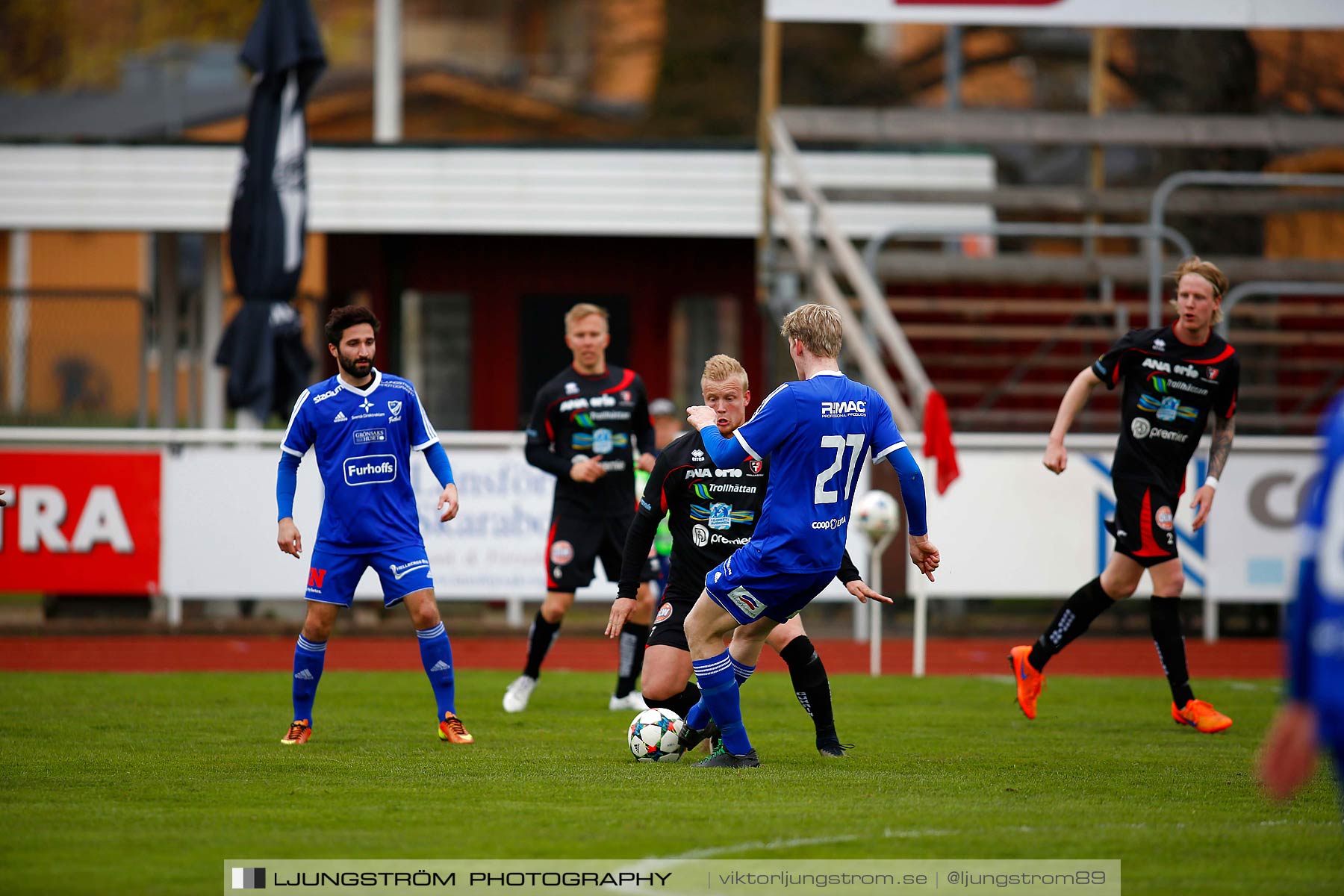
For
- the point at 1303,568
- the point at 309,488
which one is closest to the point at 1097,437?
the point at 309,488

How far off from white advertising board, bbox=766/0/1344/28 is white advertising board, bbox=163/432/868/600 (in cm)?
586

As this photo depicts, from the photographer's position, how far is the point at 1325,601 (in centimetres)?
385

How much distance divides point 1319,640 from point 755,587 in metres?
3.28

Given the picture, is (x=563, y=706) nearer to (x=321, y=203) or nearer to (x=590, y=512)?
(x=590, y=512)

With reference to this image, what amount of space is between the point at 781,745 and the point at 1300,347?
1215 centimetres

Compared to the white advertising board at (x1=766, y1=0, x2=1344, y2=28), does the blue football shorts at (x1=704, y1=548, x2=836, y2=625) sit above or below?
below

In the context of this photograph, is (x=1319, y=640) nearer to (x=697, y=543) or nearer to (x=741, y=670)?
(x=741, y=670)

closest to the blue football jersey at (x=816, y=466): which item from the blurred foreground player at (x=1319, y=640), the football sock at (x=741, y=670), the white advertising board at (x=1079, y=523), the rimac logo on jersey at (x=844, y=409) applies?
the rimac logo on jersey at (x=844, y=409)

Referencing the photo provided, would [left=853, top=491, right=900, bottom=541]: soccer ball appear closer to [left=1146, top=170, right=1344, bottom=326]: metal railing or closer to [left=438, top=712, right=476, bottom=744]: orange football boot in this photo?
[left=438, top=712, right=476, bottom=744]: orange football boot

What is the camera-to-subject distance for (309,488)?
14281 millimetres

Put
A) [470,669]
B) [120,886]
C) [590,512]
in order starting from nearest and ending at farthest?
[120,886] → [590,512] → [470,669]

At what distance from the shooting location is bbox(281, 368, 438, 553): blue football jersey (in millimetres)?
8109

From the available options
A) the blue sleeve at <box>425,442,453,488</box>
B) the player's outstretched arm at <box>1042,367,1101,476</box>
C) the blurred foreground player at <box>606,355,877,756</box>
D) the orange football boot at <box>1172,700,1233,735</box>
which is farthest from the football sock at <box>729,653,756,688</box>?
the orange football boot at <box>1172,700,1233,735</box>

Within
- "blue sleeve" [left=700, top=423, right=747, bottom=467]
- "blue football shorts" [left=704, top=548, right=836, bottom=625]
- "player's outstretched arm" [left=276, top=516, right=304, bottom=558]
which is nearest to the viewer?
"blue sleeve" [left=700, top=423, right=747, bottom=467]
